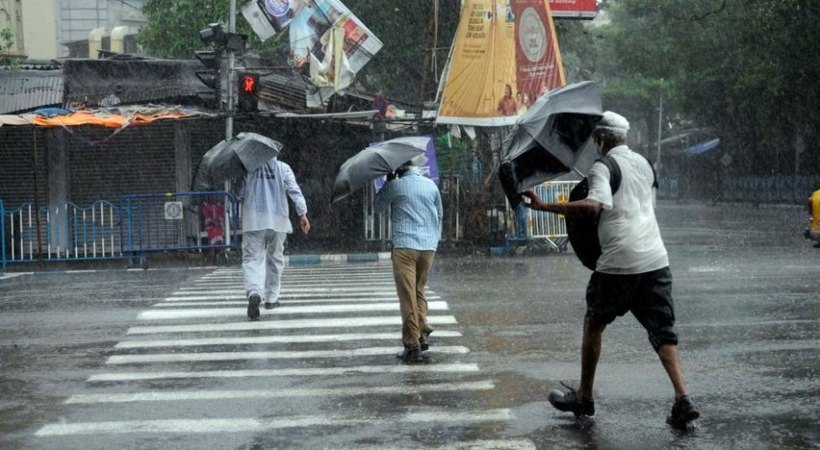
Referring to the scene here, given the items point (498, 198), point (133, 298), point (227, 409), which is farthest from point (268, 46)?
point (227, 409)

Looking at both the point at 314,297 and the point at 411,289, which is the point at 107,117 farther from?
the point at 411,289

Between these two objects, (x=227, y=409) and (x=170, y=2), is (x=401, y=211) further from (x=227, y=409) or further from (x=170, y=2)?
(x=170, y=2)

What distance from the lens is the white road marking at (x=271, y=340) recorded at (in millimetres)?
9711

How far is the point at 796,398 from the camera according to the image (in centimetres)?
698

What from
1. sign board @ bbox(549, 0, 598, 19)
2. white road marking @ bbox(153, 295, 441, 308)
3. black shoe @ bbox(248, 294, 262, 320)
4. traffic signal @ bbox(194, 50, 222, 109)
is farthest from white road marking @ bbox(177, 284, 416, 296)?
sign board @ bbox(549, 0, 598, 19)

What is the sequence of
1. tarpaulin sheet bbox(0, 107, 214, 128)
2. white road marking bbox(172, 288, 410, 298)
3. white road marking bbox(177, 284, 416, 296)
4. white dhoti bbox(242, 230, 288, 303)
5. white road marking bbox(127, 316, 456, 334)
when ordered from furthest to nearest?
1. tarpaulin sheet bbox(0, 107, 214, 128)
2. white road marking bbox(177, 284, 416, 296)
3. white road marking bbox(172, 288, 410, 298)
4. white dhoti bbox(242, 230, 288, 303)
5. white road marking bbox(127, 316, 456, 334)

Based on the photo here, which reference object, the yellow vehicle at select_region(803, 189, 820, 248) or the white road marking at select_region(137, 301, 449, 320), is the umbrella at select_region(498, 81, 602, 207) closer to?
the white road marking at select_region(137, 301, 449, 320)

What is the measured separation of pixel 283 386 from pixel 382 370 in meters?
0.92

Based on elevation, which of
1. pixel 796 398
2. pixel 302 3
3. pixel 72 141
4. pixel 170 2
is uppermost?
pixel 170 2

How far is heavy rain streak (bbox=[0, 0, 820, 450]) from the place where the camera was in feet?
21.0

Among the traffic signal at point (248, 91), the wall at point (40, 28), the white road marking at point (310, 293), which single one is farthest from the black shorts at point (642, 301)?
the wall at point (40, 28)

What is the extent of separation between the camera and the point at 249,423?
6488mm

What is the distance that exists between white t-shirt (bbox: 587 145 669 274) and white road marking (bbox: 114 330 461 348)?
146 inches

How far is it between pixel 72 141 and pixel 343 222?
245 inches
